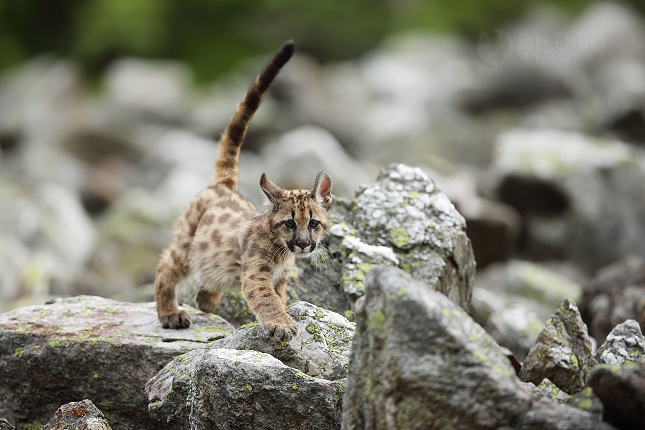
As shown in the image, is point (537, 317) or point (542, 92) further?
point (542, 92)

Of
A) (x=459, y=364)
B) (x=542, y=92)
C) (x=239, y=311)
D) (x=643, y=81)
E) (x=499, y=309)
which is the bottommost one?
(x=459, y=364)

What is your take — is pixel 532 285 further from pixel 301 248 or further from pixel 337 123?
pixel 337 123

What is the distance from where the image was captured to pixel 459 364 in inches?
145

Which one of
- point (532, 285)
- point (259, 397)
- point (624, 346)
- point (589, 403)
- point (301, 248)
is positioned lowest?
point (259, 397)

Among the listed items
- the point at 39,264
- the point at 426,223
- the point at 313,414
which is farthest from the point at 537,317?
the point at 39,264

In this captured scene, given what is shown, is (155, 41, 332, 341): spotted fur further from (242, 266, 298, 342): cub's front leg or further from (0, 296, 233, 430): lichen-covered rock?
(0, 296, 233, 430): lichen-covered rock

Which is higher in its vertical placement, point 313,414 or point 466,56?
point 466,56

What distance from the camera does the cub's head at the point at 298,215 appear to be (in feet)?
21.1

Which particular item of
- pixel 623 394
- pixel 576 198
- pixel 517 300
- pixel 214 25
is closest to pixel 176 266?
pixel 623 394

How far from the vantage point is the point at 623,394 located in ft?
11.8

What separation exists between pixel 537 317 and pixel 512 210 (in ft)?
19.5

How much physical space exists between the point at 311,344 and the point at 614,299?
17.5ft

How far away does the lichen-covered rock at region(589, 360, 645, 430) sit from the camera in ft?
11.5

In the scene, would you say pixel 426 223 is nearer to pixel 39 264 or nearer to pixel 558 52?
pixel 39 264
